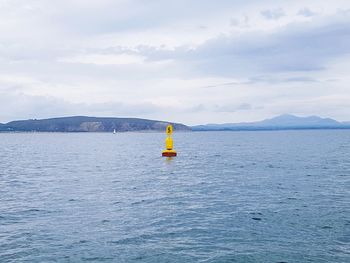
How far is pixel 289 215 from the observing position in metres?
26.5

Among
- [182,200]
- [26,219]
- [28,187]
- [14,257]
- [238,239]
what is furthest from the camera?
[28,187]

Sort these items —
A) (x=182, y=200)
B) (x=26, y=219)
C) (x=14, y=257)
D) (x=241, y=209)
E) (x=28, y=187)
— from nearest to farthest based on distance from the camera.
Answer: (x=14, y=257)
(x=26, y=219)
(x=241, y=209)
(x=182, y=200)
(x=28, y=187)

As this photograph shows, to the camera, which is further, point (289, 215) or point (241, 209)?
point (241, 209)

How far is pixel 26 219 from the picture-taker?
2631 centimetres

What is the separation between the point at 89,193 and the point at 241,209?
49.9 feet

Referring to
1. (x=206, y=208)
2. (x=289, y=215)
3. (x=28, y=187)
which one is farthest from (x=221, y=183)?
(x=28, y=187)

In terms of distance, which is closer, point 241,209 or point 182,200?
point 241,209

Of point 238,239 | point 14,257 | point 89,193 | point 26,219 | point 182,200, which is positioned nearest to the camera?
point 14,257

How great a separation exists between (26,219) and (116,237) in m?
8.29

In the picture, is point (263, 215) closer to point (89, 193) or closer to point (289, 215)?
point (289, 215)

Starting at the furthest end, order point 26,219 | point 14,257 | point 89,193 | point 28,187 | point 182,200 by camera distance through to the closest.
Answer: point 28,187 < point 89,193 < point 182,200 < point 26,219 < point 14,257

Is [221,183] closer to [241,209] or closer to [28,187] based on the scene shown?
[241,209]

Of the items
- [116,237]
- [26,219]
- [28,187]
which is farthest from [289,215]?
[28,187]

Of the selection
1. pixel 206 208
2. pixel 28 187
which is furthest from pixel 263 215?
pixel 28 187
